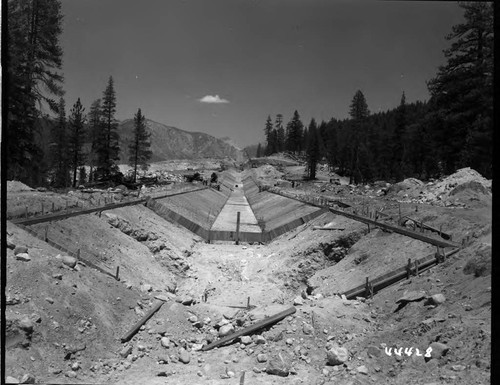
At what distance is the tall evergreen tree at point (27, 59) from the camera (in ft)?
17.6

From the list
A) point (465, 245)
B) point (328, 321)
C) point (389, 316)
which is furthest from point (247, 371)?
point (465, 245)

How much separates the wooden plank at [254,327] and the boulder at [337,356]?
4.80 feet

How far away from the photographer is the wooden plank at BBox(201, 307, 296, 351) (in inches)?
265

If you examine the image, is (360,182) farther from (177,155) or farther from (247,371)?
(177,155)

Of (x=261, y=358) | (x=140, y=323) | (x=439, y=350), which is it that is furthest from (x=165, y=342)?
(x=439, y=350)

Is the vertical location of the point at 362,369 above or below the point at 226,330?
above

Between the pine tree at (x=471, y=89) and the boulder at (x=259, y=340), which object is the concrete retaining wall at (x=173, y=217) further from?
the pine tree at (x=471, y=89)

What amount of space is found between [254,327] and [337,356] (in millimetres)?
1727

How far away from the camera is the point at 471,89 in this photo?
5234 millimetres

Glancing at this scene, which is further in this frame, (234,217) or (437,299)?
(234,217)

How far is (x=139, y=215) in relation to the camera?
60.2 ft

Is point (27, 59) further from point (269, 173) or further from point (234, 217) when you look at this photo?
point (269, 173)

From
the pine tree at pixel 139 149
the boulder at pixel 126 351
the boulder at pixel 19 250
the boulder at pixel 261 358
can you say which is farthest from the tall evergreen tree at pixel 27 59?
the pine tree at pixel 139 149

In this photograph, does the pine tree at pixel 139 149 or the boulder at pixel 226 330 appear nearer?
the boulder at pixel 226 330
